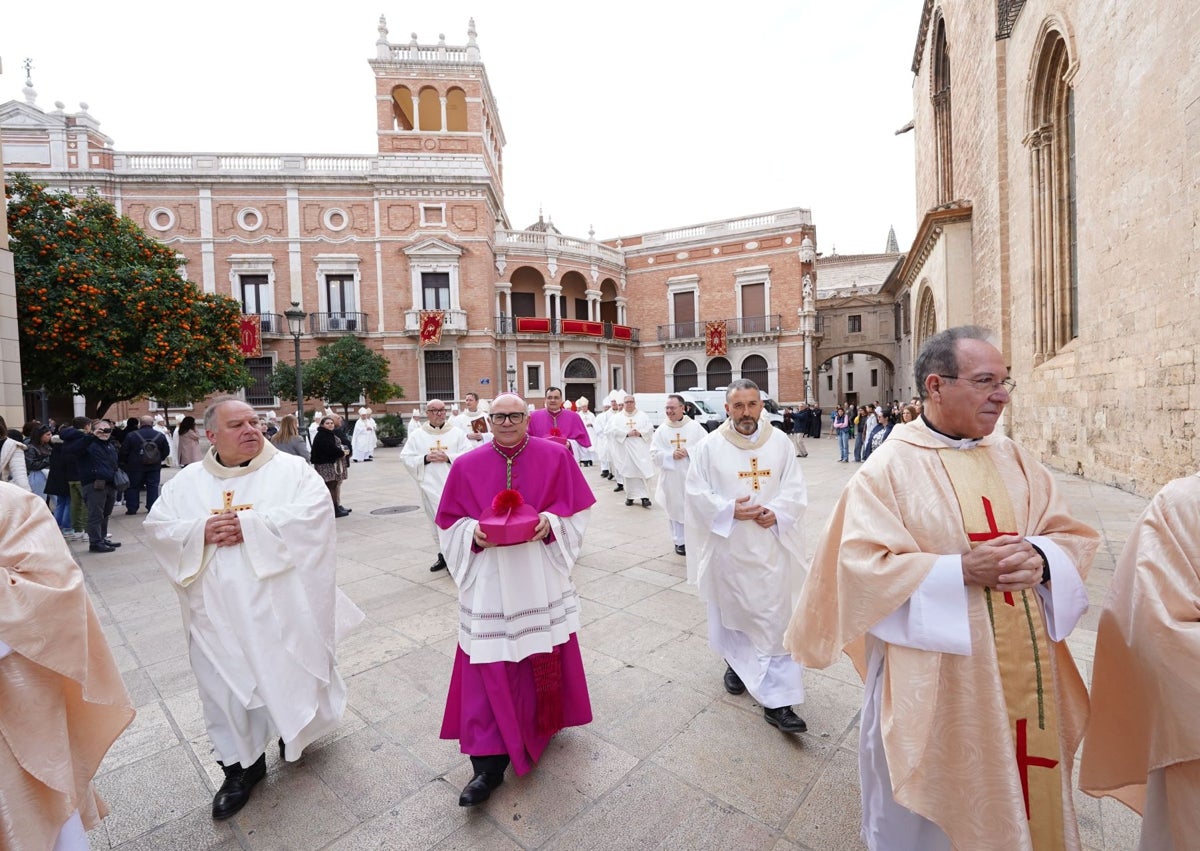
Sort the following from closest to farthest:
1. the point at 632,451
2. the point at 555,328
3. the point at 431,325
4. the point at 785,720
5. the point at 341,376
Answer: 1. the point at 785,720
2. the point at 632,451
3. the point at 341,376
4. the point at 431,325
5. the point at 555,328

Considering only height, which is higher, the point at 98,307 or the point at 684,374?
the point at 98,307

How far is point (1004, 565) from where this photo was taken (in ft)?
5.60

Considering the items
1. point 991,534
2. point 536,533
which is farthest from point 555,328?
point 991,534

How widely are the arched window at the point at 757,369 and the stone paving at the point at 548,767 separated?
28.7 metres

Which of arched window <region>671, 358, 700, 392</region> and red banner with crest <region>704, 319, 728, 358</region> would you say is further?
arched window <region>671, 358, 700, 392</region>

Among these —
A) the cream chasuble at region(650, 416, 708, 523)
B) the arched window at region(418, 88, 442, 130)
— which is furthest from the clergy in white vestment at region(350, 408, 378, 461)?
the arched window at region(418, 88, 442, 130)

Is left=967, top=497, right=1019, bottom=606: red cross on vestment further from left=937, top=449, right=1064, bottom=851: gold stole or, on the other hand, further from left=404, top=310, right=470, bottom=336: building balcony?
left=404, top=310, right=470, bottom=336: building balcony

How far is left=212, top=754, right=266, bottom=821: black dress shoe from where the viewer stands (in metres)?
2.49

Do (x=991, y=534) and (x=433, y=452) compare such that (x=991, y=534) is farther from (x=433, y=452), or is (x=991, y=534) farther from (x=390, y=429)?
(x=390, y=429)

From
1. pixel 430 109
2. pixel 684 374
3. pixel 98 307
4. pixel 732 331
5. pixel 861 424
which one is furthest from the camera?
pixel 684 374

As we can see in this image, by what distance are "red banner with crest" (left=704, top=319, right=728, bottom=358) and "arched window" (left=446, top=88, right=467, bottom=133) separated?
16.4 m

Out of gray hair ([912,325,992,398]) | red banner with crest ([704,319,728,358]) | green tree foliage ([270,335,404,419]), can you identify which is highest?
red banner with crest ([704,319,728,358])

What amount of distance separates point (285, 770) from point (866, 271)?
55.9m

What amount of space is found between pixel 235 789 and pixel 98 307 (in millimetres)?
12316
